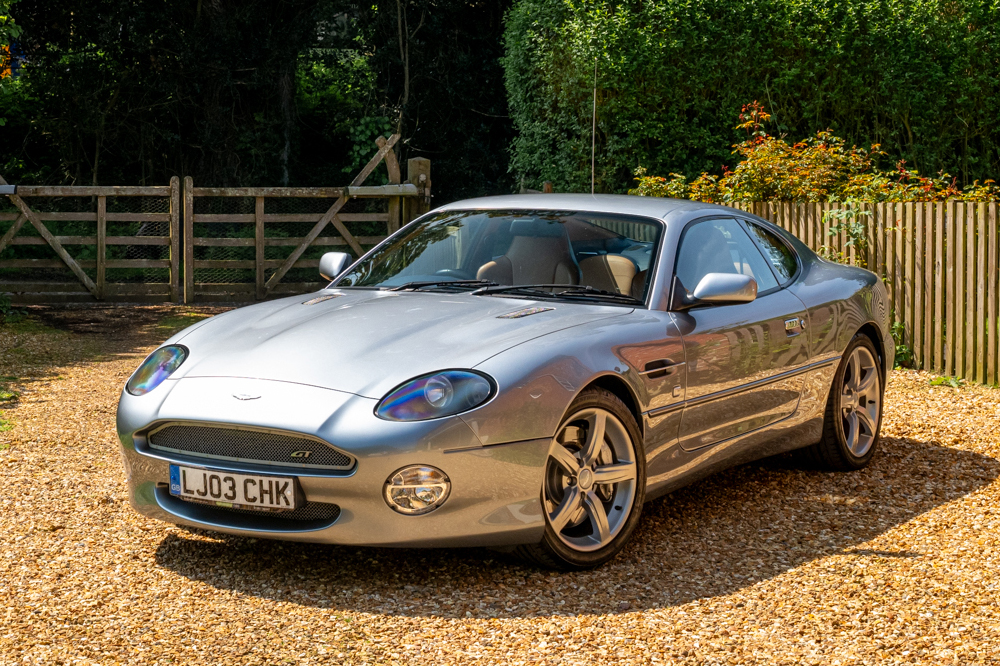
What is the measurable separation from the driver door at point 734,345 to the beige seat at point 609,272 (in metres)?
0.22

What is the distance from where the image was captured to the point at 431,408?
13.0 feet

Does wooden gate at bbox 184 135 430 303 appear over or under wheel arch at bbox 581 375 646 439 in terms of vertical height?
over

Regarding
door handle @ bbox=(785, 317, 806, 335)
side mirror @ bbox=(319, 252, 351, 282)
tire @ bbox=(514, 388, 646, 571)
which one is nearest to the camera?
tire @ bbox=(514, 388, 646, 571)

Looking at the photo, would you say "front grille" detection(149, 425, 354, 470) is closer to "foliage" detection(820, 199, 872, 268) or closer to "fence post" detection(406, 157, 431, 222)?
"foliage" detection(820, 199, 872, 268)

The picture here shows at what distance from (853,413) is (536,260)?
216 cm

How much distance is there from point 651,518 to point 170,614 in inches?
87.2

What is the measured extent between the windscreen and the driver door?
8.8 inches

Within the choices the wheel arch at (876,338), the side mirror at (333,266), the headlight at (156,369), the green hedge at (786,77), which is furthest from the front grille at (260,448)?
the green hedge at (786,77)

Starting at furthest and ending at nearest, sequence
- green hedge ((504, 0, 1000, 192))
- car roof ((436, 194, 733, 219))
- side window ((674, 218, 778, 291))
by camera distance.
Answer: green hedge ((504, 0, 1000, 192)) < car roof ((436, 194, 733, 219)) < side window ((674, 218, 778, 291))

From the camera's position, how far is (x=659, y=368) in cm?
463

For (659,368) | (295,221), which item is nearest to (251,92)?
(295,221)

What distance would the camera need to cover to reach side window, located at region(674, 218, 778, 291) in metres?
5.21

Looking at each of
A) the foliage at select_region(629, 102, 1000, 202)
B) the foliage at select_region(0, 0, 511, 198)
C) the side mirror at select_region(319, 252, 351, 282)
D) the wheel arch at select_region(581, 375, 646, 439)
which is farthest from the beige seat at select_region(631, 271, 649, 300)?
the foliage at select_region(0, 0, 511, 198)

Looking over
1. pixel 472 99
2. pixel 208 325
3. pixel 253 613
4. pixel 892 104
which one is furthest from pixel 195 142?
pixel 253 613
